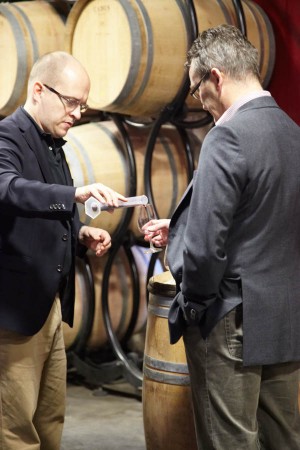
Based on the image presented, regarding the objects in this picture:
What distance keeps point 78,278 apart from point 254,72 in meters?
2.53

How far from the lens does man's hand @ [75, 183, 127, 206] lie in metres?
2.71

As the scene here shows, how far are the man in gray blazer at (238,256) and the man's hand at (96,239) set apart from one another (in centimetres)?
59

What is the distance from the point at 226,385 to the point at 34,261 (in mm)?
822

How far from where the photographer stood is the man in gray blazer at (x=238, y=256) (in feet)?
Answer: 8.01

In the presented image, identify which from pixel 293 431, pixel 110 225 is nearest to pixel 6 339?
pixel 293 431

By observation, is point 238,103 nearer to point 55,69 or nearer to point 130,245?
point 55,69

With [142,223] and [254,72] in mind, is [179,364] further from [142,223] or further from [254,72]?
[254,72]

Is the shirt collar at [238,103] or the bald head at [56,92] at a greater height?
the shirt collar at [238,103]

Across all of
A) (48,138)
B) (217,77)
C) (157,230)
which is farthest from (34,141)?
(217,77)

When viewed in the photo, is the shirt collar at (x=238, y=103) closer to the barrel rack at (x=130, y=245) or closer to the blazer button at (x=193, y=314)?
the blazer button at (x=193, y=314)

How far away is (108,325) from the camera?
16.0ft

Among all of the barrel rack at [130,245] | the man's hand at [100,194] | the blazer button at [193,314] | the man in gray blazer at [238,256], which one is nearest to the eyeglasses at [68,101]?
the man's hand at [100,194]

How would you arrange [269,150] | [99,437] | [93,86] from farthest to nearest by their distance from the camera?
1. [93,86]
2. [99,437]
3. [269,150]

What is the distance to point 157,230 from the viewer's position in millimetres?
2951
